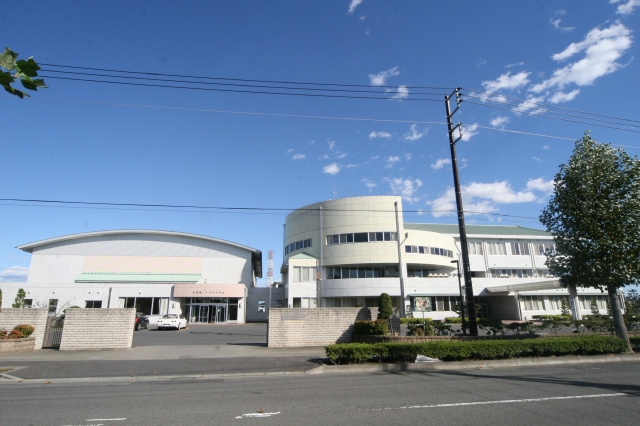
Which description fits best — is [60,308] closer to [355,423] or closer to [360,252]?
[360,252]

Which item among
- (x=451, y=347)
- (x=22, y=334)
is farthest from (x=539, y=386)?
(x=22, y=334)

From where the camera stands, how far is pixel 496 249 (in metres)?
49.4

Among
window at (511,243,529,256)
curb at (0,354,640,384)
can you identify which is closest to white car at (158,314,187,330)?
curb at (0,354,640,384)

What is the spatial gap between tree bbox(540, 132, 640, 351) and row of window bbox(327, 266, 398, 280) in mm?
27504

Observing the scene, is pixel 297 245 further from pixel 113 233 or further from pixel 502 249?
pixel 502 249

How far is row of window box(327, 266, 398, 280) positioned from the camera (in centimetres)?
4253

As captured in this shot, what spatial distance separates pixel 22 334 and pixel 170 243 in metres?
31.5

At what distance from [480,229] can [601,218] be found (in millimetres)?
38873

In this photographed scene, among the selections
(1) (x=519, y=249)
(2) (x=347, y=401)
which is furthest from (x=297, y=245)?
(2) (x=347, y=401)

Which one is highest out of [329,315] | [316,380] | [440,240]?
Result: [440,240]

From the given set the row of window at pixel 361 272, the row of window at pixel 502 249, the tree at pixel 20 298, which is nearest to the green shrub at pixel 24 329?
the tree at pixel 20 298

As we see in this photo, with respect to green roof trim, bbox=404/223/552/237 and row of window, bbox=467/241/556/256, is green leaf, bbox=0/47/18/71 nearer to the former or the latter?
green roof trim, bbox=404/223/552/237

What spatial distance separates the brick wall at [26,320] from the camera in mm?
16812

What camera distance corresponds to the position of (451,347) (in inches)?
483
